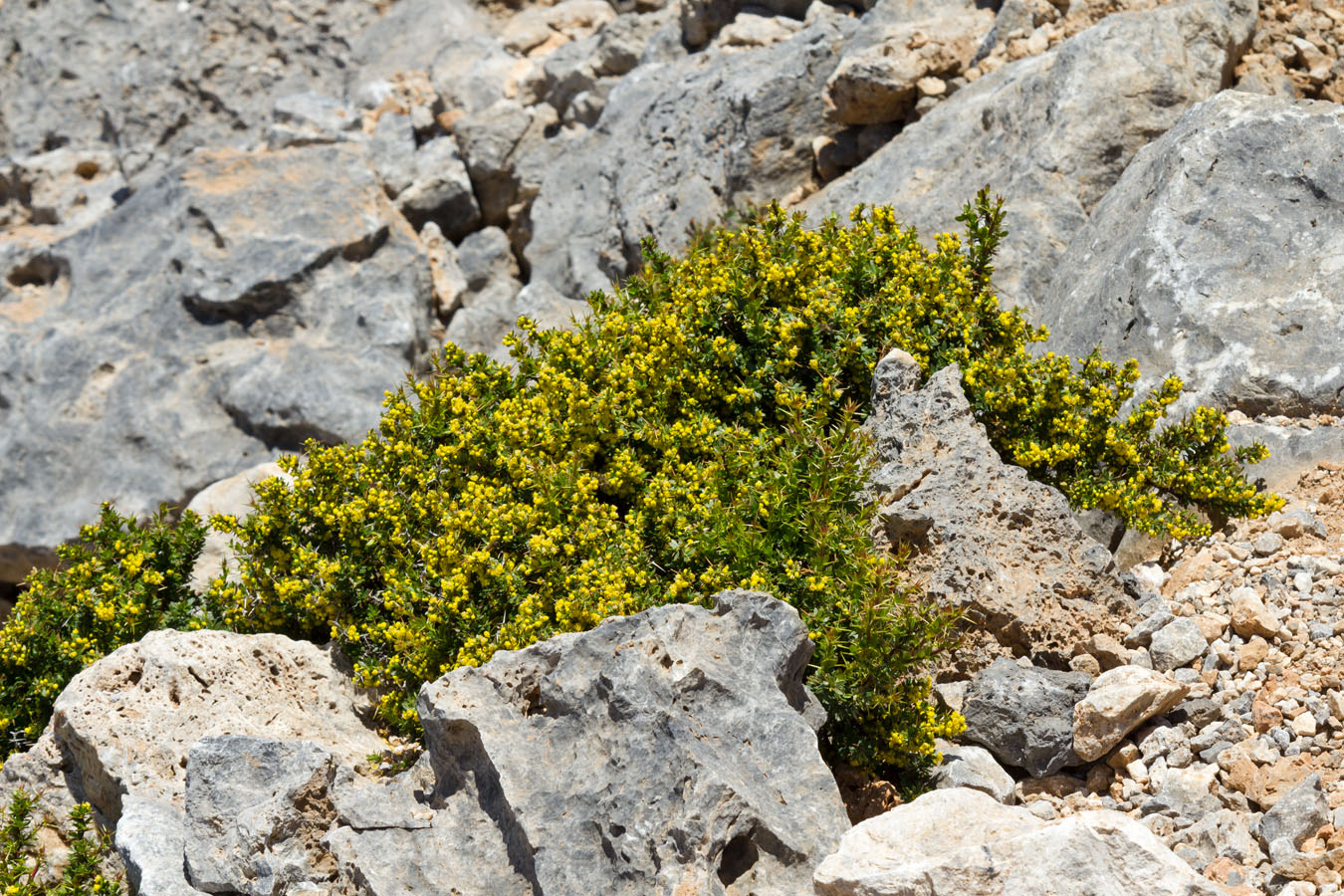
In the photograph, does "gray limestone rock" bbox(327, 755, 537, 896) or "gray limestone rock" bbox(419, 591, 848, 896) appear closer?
"gray limestone rock" bbox(419, 591, 848, 896)

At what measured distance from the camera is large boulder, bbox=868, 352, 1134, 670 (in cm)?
536

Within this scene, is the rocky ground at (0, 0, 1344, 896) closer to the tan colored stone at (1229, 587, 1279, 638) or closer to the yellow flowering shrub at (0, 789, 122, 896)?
the tan colored stone at (1229, 587, 1279, 638)

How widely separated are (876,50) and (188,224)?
5.96m

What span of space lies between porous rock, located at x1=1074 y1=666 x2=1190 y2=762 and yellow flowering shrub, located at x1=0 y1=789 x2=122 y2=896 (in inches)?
159

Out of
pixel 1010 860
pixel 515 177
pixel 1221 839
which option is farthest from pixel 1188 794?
pixel 515 177

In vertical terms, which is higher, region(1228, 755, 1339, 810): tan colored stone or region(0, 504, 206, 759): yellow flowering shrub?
region(1228, 755, 1339, 810): tan colored stone

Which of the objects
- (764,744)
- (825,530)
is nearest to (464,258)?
(825,530)

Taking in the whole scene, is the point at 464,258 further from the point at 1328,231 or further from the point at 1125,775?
the point at 1125,775

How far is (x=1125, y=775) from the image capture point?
194 inches

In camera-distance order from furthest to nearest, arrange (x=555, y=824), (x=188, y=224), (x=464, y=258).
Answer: (x=464, y=258), (x=188, y=224), (x=555, y=824)

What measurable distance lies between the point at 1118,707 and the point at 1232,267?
2860mm

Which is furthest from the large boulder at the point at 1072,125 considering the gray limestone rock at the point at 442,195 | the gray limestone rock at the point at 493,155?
the gray limestone rock at the point at 442,195

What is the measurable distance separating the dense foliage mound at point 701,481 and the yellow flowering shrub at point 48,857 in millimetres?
1001

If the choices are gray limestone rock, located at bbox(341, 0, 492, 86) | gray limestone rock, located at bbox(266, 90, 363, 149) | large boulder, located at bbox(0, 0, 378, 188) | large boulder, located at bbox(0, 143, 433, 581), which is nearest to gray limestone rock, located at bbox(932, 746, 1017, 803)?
large boulder, located at bbox(0, 143, 433, 581)
